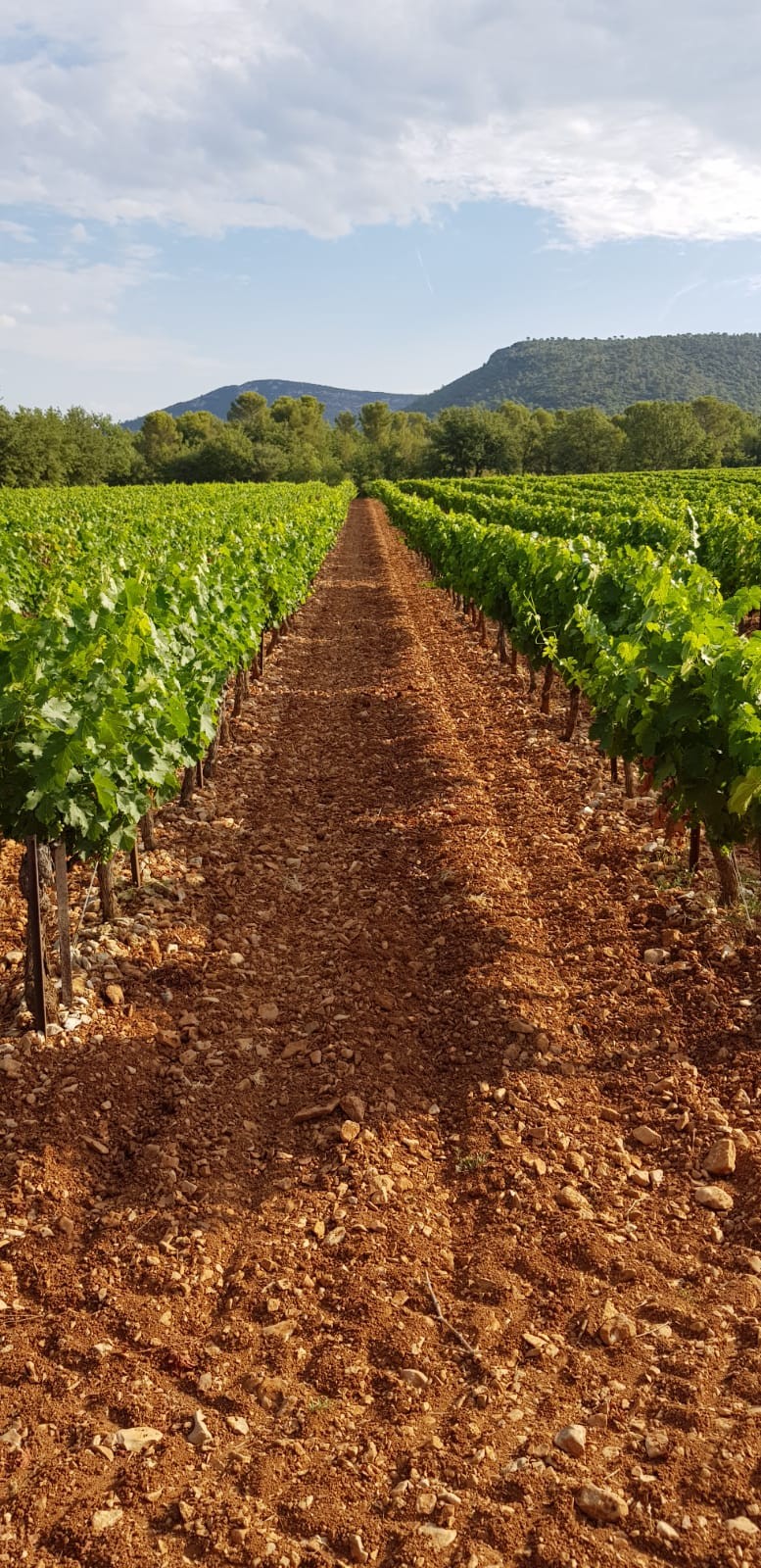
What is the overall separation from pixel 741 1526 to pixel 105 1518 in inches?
67.7

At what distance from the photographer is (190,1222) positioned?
→ 12.5ft

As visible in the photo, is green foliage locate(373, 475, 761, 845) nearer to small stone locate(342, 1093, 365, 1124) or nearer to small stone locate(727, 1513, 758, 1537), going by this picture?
small stone locate(342, 1093, 365, 1124)

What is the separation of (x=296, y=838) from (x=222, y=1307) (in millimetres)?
4654

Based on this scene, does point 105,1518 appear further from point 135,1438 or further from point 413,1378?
point 413,1378

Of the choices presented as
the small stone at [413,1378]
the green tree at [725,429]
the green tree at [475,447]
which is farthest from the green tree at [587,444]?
the small stone at [413,1378]

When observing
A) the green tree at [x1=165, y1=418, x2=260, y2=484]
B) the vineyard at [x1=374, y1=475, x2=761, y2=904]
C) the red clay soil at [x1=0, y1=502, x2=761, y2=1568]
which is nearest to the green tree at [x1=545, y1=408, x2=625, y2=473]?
the green tree at [x1=165, y1=418, x2=260, y2=484]

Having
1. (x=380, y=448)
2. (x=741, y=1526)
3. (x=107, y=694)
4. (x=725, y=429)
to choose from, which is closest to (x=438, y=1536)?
(x=741, y=1526)

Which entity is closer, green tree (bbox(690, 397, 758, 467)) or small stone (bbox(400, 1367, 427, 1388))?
small stone (bbox(400, 1367, 427, 1388))

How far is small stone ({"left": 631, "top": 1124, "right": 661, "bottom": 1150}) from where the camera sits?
422 centimetres

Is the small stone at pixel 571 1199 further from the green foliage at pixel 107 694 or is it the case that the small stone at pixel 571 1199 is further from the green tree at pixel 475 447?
the green tree at pixel 475 447

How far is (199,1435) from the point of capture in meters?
2.92

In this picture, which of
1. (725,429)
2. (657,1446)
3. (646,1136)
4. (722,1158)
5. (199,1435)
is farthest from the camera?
(725,429)

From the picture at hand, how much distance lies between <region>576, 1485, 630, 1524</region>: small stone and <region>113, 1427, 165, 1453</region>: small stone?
1.25 meters

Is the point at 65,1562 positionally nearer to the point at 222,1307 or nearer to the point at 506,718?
the point at 222,1307
